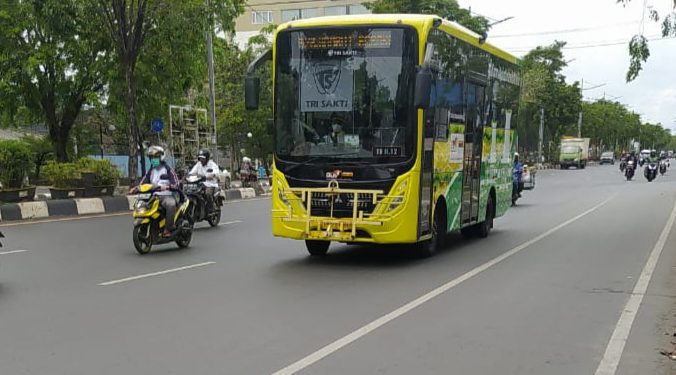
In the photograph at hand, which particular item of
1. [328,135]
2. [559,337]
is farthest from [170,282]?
[559,337]

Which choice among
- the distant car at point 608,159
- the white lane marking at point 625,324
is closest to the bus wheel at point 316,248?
the white lane marking at point 625,324

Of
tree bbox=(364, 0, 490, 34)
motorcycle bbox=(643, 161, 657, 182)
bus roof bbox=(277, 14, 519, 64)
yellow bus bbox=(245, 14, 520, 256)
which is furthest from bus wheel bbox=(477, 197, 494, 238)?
motorcycle bbox=(643, 161, 657, 182)

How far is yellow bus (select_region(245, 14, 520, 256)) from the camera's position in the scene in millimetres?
9641

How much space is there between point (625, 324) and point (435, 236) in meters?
4.36

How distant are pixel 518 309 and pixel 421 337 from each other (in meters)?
1.67

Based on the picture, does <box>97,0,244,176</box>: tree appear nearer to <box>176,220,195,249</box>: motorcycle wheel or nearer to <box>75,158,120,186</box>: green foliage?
<box>75,158,120,186</box>: green foliage

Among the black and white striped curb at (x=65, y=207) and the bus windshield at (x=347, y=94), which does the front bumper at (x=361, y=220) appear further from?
the black and white striped curb at (x=65, y=207)

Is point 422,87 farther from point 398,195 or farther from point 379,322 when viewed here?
point 379,322

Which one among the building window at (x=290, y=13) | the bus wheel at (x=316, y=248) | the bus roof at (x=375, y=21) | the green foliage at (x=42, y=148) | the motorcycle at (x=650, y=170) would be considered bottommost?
the motorcycle at (x=650, y=170)

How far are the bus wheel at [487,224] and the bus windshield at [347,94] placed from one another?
190 inches

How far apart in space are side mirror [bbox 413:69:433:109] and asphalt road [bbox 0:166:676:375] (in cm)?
227

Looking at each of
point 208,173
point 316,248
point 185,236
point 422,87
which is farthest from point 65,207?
point 422,87

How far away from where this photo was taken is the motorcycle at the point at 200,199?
14117 millimetres

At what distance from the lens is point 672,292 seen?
27.6 feet
